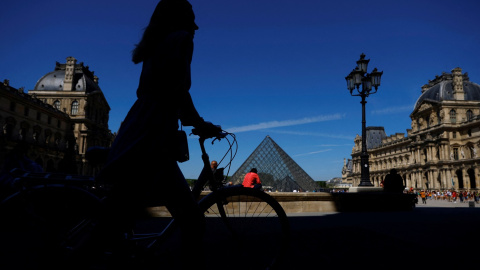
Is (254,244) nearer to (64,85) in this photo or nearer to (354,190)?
(354,190)

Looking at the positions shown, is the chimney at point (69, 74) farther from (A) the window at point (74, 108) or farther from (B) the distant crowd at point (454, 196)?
(B) the distant crowd at point (454, 196)

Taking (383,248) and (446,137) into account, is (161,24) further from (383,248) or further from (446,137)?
(446,137)

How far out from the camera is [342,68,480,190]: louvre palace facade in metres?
53.0

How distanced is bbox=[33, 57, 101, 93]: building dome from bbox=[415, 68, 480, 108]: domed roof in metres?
72.4

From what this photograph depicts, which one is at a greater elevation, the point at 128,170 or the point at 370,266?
the point at 128,170

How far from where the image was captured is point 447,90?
6256 centimetres

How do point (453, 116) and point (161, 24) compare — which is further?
point (453, 116)

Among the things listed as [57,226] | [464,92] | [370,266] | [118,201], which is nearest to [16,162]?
[57,226]

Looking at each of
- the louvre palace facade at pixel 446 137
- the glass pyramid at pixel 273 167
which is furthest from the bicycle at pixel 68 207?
the louvre palace facade at pixel 446 137

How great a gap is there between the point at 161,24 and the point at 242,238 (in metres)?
1.95

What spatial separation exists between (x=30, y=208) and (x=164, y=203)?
92cm

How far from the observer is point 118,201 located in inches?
61.8

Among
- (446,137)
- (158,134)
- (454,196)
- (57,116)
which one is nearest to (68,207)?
(158,134)

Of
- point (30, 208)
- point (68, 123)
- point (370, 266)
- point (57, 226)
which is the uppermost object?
point (68, 123)
